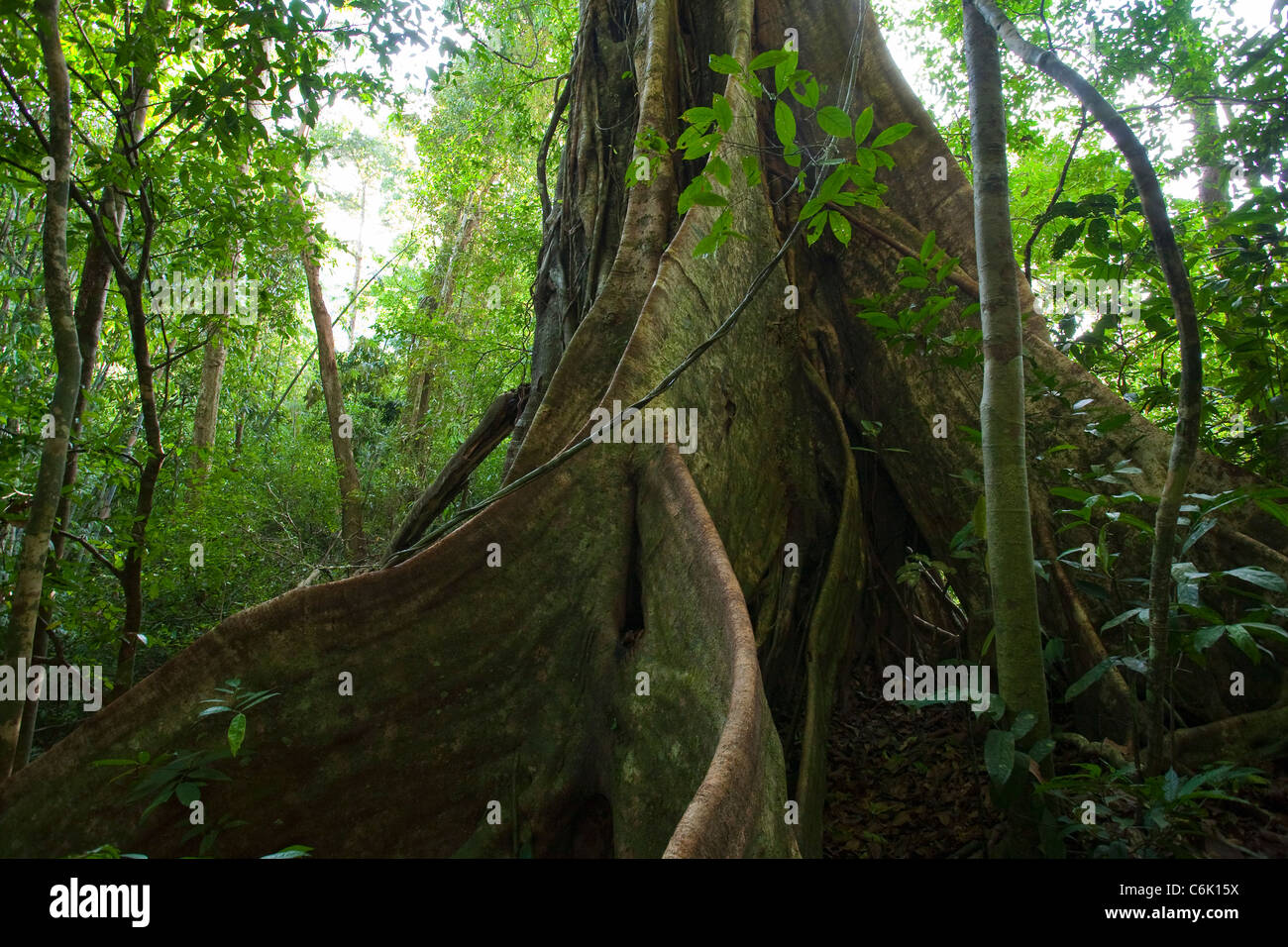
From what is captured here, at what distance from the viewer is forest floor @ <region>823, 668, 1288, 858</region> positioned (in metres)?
2.18

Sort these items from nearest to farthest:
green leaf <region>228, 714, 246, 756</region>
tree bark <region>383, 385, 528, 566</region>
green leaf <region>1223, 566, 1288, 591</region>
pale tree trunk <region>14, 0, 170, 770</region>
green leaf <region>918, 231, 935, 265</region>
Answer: green leaf <region>1223, 566, 1288, 591</region>, green leaf <region>228, 714, 246, 756</region>, green leaf <region>918, 231, 935, 265</region>, pale tree trunk <region>14, 0, 170, 770</region>, tree bark <region>383, 385, 528, 566</region>

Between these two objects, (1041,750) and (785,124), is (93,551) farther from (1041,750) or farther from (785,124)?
(1041,750)

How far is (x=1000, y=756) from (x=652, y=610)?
1.11 m

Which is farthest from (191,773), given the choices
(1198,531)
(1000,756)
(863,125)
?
(1198,531)

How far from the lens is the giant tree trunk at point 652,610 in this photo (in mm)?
2094

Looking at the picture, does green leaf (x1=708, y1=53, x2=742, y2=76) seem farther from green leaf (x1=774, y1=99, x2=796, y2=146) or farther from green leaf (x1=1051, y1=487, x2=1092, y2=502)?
green leaf (x1=1051, y1=487, x2=1092, y2=502)

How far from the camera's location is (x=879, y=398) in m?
3.75

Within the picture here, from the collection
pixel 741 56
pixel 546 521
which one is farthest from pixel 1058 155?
pixel 546 521

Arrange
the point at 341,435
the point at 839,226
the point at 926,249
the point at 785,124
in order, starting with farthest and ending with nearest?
the point at 341,435 → the point at 926,249 → the point at 839,226 → the point at 785,124

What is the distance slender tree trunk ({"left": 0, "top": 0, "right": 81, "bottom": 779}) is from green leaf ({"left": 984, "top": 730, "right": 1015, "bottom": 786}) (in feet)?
9.20

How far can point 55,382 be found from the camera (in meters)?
2.41

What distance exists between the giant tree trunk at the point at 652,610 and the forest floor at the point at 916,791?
272 mm

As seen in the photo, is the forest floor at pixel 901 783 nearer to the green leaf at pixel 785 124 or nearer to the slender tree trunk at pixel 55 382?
the green leaf at pixel 785 124

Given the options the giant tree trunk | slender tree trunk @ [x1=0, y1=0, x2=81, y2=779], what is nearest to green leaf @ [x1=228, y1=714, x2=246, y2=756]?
the giant tree trunk
